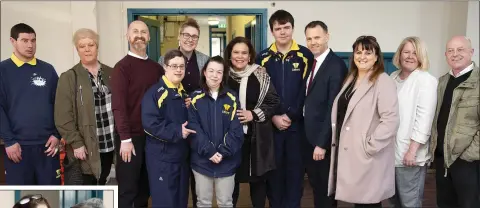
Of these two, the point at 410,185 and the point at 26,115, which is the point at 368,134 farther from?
the point at 26,115

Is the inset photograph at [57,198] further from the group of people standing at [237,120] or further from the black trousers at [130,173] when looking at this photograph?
the black trousers at [130,173]

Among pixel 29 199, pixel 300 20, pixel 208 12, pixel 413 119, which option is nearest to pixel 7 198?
pixel 29 199

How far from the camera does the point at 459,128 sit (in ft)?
6.72

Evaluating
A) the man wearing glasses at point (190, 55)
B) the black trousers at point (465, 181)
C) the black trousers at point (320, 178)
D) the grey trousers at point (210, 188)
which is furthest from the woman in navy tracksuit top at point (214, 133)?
the black trousers at point (465, 181)

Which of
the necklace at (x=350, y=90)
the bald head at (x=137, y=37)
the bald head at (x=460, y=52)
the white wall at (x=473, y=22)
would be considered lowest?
the necklace at (x=350, y=90)

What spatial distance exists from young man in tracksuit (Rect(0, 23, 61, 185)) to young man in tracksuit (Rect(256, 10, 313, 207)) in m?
1.37

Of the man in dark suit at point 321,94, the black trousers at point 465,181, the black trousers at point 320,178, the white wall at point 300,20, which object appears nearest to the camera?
the black trousers at point 465,181

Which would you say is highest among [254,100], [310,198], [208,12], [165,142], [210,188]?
[208,12]

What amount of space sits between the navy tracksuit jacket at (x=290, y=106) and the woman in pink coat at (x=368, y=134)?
44 centimetres

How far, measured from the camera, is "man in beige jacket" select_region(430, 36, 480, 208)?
2.02 meters

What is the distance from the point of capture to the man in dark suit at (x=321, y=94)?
2176 mm

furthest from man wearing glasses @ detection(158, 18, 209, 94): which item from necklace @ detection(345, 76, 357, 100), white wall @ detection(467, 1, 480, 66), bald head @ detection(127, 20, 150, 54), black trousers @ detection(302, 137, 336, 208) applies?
white wall @ detection(467, 1, 480, 66)

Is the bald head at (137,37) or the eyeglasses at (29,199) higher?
the bald head at (137,37)

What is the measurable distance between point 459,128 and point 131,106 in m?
1.88
